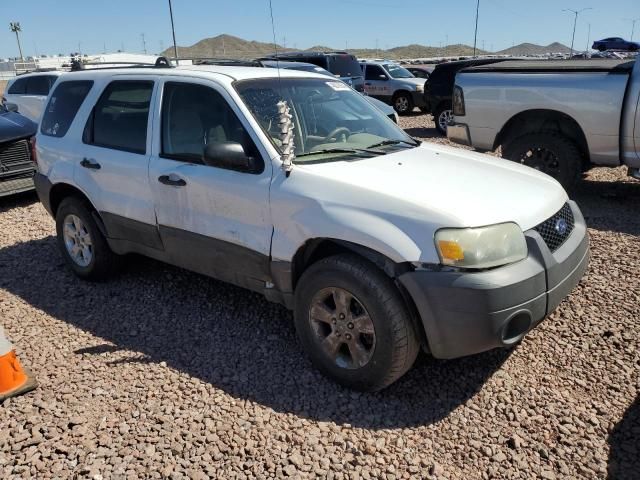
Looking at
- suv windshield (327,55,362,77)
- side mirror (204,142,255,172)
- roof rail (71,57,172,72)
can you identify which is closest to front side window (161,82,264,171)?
side mirror (204,142,255,172)

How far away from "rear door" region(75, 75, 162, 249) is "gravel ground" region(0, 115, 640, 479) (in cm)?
70

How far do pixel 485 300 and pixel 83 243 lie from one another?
3660 millimetres

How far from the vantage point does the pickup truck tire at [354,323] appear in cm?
295

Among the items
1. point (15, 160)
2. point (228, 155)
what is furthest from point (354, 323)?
point (15, 160)

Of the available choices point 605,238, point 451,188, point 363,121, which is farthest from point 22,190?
point 605,238

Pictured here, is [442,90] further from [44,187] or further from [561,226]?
[561,226]

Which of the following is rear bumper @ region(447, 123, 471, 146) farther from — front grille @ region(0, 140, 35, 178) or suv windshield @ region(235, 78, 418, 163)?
front grille @ region(0, 140, 35, 178)

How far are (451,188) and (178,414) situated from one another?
2.01 m

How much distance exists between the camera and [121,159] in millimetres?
4258

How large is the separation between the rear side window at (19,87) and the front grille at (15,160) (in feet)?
18.5

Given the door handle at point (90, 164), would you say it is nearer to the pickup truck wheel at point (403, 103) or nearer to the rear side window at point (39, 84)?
the rear side window at point (39, 84)

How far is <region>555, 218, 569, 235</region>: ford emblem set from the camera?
10.7 ft

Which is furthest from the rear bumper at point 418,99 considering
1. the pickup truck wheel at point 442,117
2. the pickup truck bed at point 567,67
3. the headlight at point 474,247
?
the headlight at point 474,247

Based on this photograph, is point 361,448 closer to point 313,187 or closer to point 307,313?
point 307,313
